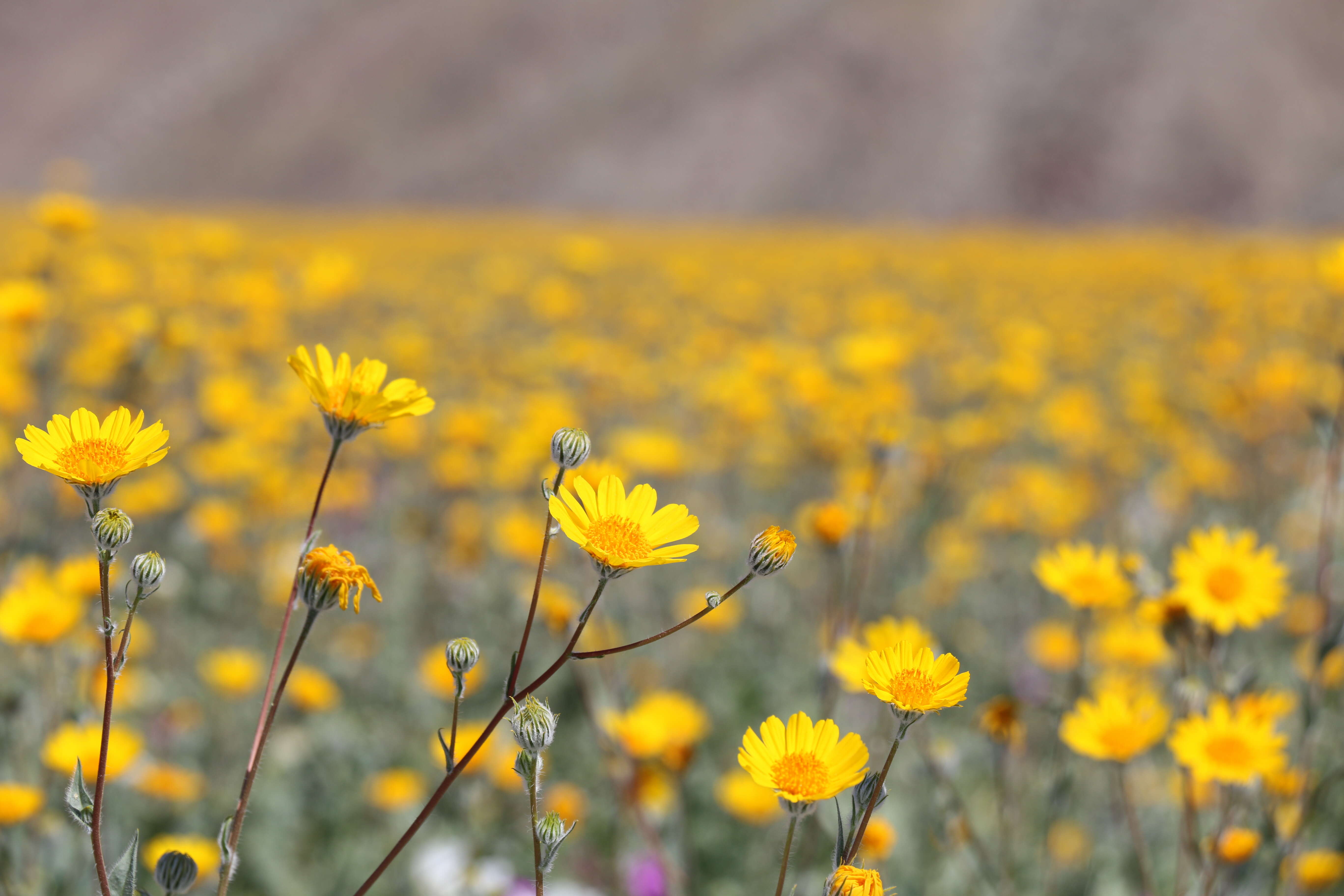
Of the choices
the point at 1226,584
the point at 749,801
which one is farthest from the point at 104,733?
the point at 749,801

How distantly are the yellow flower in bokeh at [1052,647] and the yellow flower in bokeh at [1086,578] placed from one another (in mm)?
1376

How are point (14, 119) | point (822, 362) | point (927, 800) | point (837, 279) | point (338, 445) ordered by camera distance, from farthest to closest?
point (14, 119) < point (837, 279) < point (822, 362) < point (927, 800) < point (338, 445)

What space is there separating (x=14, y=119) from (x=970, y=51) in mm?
45103

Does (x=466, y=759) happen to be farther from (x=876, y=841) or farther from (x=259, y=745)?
(x=876, y=841)

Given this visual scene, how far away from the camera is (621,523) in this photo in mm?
946

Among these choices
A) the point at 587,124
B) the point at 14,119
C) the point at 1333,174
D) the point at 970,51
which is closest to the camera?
the point at 1333,174

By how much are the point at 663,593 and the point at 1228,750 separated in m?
2.60

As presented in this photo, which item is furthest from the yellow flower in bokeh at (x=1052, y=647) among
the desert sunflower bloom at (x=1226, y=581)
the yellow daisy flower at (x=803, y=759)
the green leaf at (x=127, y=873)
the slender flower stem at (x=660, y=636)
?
the green leaf at (x=127, y=873)

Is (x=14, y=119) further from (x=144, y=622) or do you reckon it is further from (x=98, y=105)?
(x=144, y=622)

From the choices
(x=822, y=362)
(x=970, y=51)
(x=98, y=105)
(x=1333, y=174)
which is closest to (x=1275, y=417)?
(x=822, y=362)

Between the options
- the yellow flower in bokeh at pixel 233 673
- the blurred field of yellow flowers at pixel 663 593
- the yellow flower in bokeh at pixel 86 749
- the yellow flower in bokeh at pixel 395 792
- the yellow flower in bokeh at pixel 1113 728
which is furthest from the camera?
the yellow flower in bokeh at pixel 233 673

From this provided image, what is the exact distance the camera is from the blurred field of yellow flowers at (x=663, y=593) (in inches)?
51.2

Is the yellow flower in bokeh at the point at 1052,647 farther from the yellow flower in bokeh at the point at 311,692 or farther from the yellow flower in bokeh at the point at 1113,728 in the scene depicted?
the yellow flower in bokeh at the point at 311,692

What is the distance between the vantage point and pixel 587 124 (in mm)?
35969
